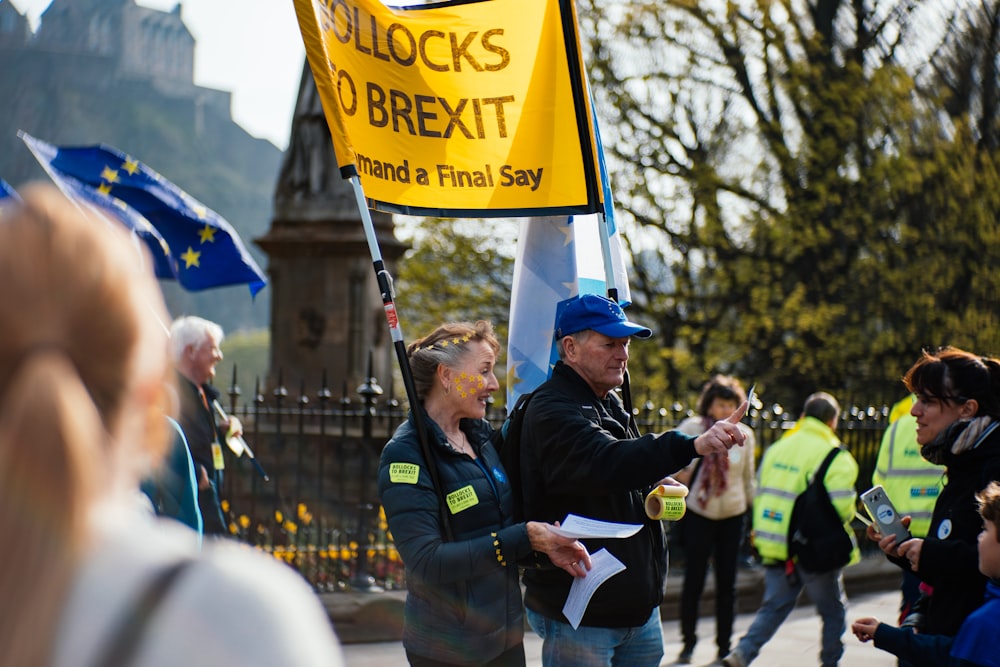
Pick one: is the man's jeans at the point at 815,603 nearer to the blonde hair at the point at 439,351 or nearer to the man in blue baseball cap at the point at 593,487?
the man in blue baseball cap at the point at 593,487

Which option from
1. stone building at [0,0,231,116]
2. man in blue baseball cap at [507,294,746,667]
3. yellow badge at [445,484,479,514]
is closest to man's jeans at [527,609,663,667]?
man in blue baseball cap at [507,294,746,667]

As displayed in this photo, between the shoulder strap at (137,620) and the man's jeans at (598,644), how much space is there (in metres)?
2.75

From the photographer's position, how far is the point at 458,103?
4680 mm

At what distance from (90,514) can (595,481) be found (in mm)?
2556

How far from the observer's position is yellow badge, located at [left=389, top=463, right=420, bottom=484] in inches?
139

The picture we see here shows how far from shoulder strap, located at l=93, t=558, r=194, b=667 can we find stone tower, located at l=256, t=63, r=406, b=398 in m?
11.0

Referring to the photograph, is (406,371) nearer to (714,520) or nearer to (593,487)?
(593,487)

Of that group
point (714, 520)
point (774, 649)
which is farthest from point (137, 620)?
point (774, 649)

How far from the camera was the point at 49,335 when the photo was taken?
3.69ft

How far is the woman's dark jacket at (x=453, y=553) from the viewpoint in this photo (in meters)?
3.42

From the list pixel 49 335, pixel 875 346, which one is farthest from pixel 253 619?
pixel 875 346

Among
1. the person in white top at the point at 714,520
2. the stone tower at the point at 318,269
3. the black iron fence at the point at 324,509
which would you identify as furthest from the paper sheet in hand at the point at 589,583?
the stone tower at the point at 318,269

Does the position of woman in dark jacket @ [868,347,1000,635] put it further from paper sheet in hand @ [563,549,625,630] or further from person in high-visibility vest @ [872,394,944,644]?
person in high-visibility vest @ [872,394,944,644]

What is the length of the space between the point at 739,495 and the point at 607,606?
13.8 ft
